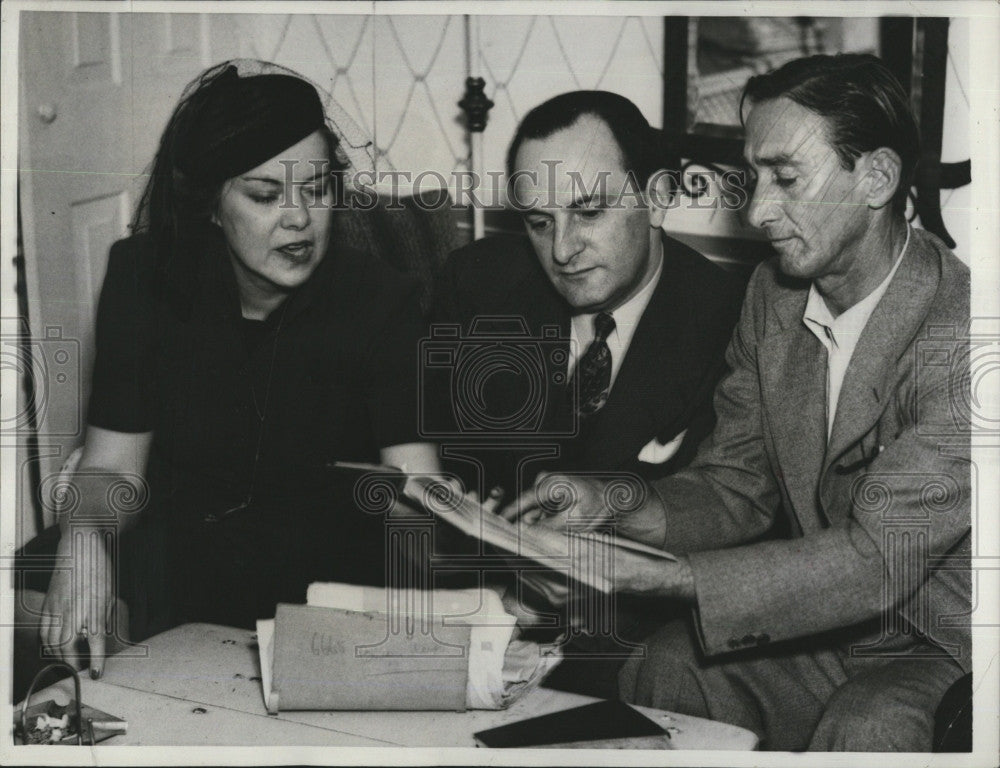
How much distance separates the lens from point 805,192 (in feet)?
5.45

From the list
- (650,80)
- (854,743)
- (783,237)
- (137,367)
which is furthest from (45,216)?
(854,743)

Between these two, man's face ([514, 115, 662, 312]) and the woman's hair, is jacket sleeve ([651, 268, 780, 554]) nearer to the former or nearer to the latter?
man's face ([514, 115, 662, 312])

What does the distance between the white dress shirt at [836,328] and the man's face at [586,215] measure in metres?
0.27

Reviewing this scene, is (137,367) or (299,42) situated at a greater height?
(299,42)

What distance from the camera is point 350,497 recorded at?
175 cm

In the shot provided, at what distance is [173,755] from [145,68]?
1111 millimetres

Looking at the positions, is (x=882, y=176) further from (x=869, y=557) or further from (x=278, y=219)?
(x=278, y=219)

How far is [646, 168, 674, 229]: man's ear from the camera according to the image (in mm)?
1731

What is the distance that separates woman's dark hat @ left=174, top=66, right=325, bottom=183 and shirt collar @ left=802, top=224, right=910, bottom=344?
854 millimetres

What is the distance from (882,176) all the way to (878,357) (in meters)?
Result: 0.29

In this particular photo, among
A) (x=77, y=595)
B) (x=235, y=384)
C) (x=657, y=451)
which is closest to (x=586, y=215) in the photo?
(x=657, y=451)

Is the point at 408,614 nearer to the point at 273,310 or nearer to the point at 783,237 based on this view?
the point at 273,310

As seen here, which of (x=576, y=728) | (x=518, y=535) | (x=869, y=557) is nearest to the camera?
(x=576, y=728)

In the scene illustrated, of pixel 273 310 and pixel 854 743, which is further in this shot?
pixel 273 310
